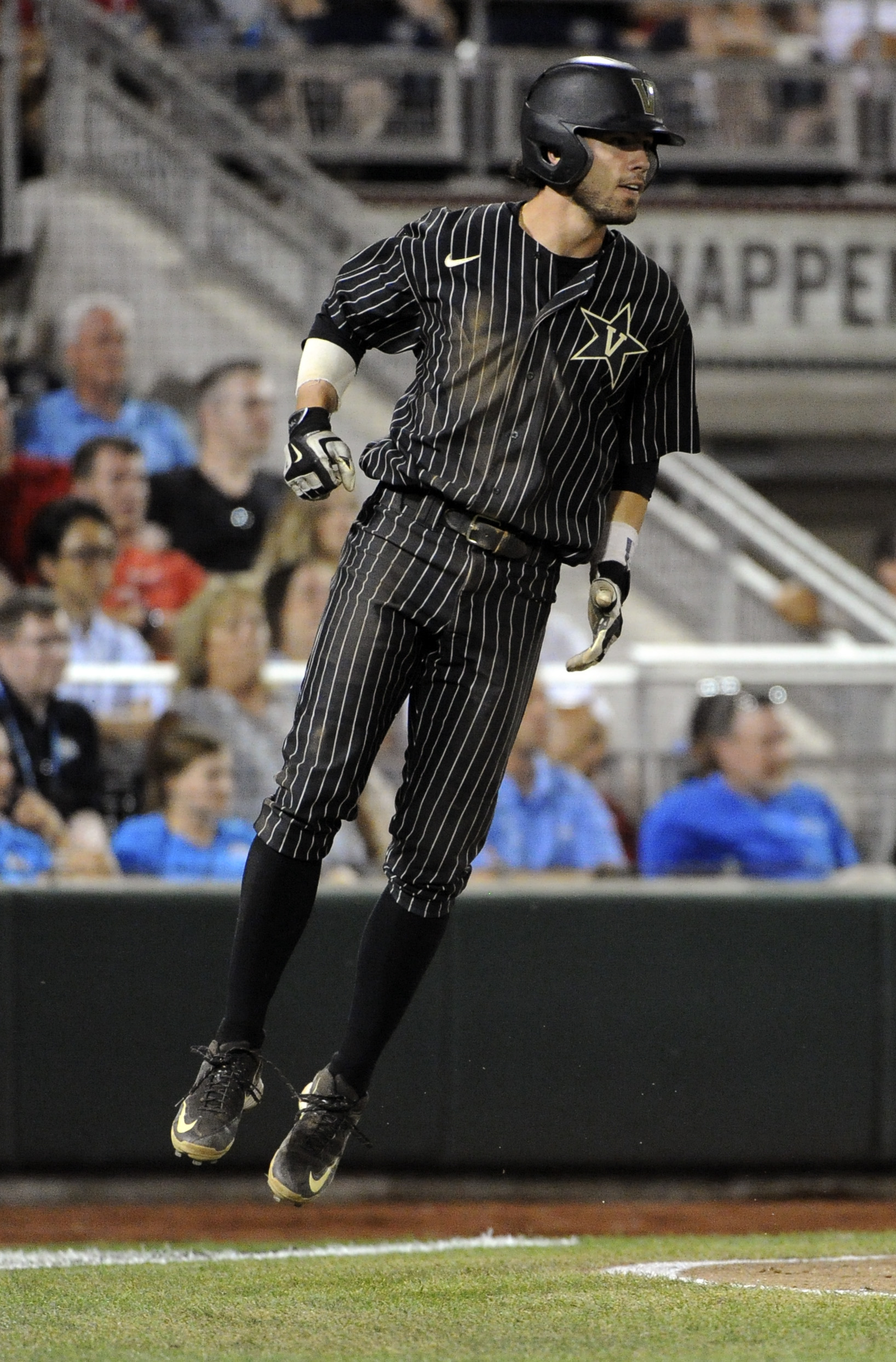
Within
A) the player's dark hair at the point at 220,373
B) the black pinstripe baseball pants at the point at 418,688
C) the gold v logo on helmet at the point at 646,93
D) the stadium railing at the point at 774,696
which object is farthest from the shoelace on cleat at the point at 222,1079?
the player's dark hair at the point at 220,373

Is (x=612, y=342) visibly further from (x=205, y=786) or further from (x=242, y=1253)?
(x=205, y=786)

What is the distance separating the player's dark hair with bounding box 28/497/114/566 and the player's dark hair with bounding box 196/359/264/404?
40.2 inches

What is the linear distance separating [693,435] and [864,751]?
10.8 feet

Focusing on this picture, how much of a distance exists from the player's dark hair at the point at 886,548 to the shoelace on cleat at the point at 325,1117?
20.1 ft

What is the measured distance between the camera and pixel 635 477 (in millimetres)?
3951

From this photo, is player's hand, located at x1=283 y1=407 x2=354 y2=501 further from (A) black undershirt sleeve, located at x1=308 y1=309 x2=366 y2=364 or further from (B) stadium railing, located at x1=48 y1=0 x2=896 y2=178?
(B) stadium railing, located at x1=48 y1=0 x2=896 y2=178

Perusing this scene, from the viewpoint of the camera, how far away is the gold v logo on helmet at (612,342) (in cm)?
365

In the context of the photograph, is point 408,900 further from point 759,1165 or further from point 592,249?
point 759,1165

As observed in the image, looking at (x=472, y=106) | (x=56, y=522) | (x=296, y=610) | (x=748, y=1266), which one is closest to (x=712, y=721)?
(x=296, y=610)

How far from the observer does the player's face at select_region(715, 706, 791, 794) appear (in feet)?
22.1

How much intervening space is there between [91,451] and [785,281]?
514 centimetres

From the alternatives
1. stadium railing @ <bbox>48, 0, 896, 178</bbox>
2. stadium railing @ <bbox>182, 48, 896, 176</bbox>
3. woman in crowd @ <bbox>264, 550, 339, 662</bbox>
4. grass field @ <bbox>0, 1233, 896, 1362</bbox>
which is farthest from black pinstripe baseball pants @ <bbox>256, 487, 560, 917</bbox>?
stadium railing @ <bbox>182, 48, 896, 176</bbox>

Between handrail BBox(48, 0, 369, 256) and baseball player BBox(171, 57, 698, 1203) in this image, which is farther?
handrail BBox(48, 0, 369, 256)

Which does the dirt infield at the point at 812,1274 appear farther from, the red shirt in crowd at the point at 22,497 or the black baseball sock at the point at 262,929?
the red shirt in crowd at the point at 22,497
